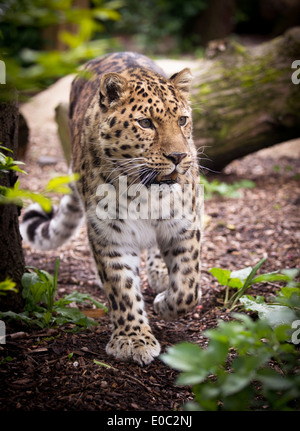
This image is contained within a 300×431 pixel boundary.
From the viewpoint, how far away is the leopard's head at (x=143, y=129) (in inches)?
132

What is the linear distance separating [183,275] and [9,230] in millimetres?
1479

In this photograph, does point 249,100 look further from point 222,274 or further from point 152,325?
point 152,325

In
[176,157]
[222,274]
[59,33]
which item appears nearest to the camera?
[59,33]

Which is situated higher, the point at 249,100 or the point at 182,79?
the point at 249,100

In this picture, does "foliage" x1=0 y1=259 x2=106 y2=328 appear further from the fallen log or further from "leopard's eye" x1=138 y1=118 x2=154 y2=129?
the fallen log

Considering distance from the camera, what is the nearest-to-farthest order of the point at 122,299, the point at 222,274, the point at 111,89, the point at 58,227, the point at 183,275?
the point at 111,89 → the point at 122,299 → the point at 183,275 → the point at 222,274 → the point at 58,227

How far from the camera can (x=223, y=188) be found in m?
7.16

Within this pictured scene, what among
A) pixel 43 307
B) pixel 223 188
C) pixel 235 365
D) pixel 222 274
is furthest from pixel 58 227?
pixel 235 365

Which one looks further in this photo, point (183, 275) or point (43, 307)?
point (183, 275)

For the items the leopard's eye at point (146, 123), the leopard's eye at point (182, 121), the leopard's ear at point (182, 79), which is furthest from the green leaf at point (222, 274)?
the leopard's ear at point (182, 79)

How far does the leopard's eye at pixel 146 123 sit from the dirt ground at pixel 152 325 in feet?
5.57

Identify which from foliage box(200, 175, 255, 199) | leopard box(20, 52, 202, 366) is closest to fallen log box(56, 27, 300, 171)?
foliage box(200, 175, 255, 199)

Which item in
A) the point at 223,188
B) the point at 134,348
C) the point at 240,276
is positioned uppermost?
the point at 223,188

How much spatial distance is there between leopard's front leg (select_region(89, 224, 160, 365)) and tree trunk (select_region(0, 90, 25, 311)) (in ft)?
2.10
